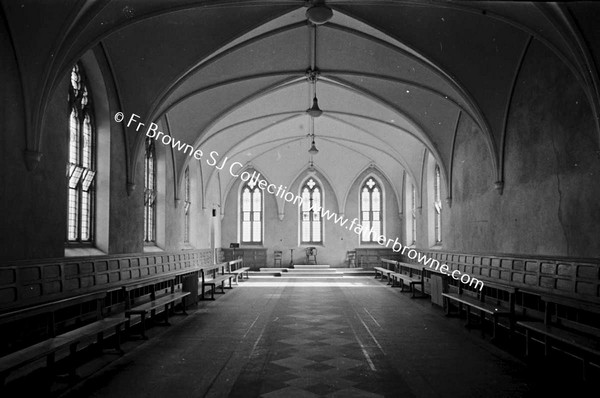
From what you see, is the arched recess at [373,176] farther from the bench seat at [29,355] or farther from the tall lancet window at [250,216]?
the bench seat at [29,355]

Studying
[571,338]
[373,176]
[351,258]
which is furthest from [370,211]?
[571,338]

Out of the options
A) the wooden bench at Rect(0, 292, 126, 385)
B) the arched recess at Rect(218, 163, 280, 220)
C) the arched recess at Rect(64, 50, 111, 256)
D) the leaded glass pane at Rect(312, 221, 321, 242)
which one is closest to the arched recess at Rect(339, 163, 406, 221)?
the leaded glass pane at Rect(312, 221, 321, 242)

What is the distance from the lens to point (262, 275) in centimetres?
2367

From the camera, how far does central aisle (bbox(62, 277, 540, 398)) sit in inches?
230

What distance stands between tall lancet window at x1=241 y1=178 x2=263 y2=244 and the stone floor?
16.1 meters

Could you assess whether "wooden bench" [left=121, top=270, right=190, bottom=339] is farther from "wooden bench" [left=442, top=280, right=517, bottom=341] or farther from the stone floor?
"wooden bench" [left=442, top=280, right=517, bottom=341]

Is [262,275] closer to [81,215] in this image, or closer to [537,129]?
[81,215]

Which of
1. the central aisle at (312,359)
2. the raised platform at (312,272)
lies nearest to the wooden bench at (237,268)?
the raised platform at (312,272)

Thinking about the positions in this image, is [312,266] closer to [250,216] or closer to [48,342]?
[250,216]

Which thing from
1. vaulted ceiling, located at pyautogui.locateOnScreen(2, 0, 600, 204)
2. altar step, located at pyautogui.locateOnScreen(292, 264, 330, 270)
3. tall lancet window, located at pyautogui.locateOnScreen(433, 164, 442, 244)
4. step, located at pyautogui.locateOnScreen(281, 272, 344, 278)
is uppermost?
vaulted ceiling, located at pyautogui.locateOnScreen(2, 0, 600, 204)

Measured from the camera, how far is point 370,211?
27812 millimetres

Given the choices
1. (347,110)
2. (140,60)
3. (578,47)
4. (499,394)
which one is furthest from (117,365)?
(347,110)

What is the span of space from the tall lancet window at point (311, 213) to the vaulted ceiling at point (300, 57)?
844 cm

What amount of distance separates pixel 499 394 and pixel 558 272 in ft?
14.3
